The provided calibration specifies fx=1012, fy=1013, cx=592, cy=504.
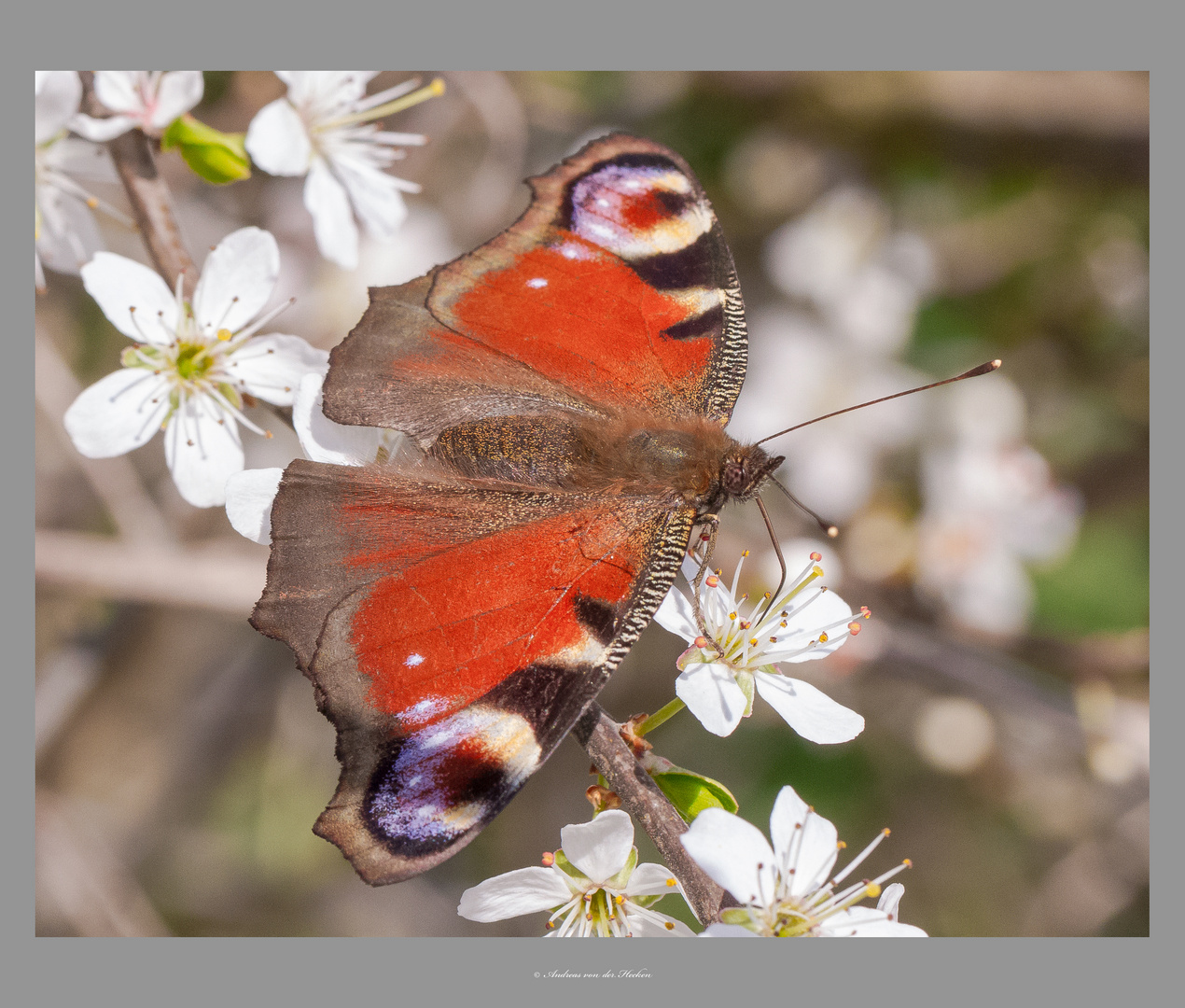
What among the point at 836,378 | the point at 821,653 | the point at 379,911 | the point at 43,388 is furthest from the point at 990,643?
the point at 43,388

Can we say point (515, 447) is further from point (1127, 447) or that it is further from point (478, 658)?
point (1127, 447)

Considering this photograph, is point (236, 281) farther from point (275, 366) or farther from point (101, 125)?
point (101, 125)

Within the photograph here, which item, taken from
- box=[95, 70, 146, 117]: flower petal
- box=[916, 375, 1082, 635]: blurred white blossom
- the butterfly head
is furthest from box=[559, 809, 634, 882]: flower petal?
box=[916, 375, 1082, 635]: blurred white blossom

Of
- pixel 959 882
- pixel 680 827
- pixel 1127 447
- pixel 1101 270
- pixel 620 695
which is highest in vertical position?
pixel 680 827

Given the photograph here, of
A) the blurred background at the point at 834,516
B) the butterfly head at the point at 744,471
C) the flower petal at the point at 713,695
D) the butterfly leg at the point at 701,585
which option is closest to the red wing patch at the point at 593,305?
the butterfly head at the point at 744,471

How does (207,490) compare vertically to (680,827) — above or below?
above

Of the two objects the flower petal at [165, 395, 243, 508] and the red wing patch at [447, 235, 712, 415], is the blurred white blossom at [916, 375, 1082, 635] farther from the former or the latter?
the flower petal at [165, 395, 243, 508]

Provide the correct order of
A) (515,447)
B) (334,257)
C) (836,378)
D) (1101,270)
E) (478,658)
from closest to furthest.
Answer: (478,658), (515,447), (334,257), (1101,270), (836,378)
